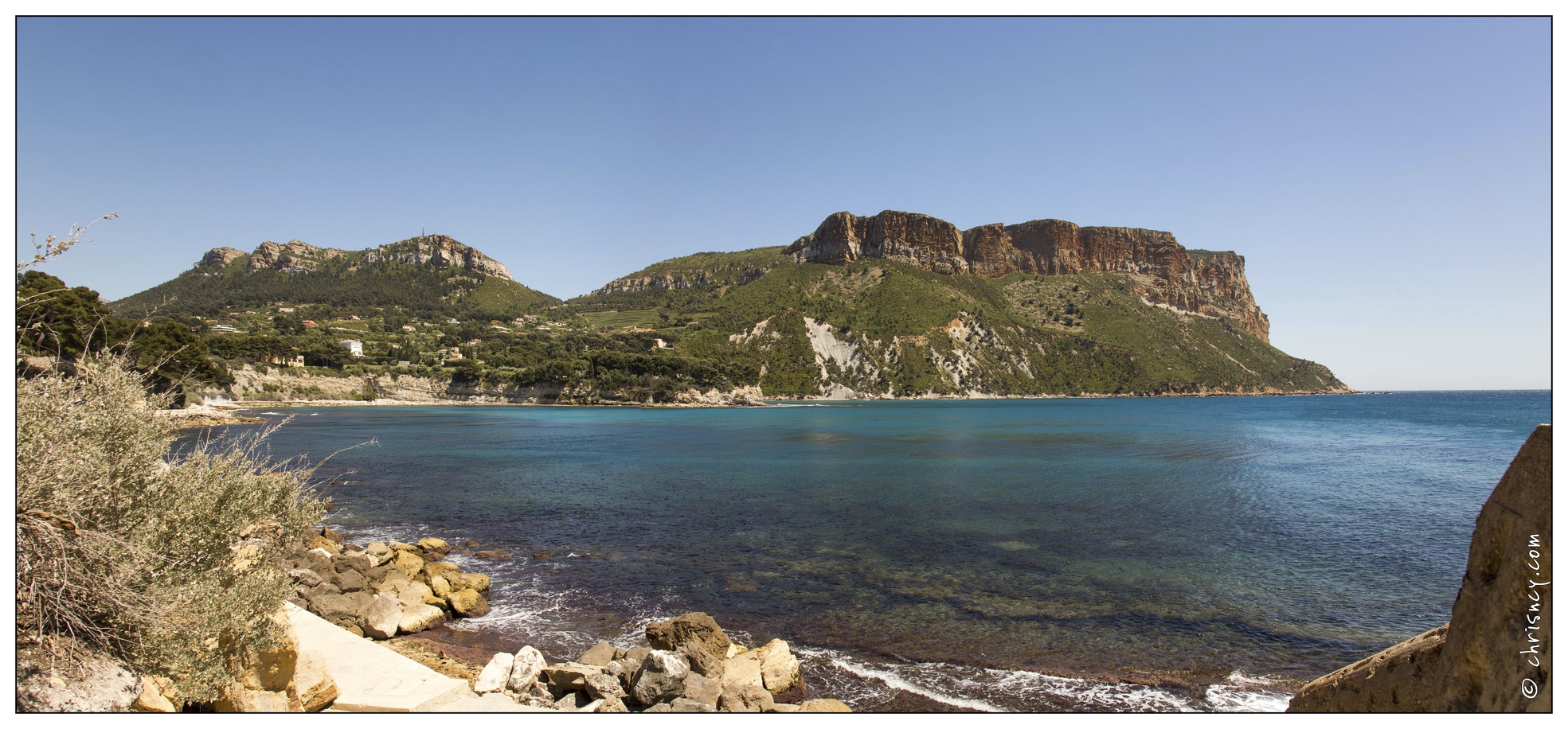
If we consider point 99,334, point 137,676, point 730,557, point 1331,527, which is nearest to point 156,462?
point 137,676

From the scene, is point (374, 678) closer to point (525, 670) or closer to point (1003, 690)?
point (525, 670)

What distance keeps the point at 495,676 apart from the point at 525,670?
34cm

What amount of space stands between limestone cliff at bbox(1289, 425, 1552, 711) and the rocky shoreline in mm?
5414

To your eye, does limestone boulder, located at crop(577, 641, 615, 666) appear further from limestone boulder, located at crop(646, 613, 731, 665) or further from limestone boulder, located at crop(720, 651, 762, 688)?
limestone boulder, located at crop(720, 651, 762, 688)

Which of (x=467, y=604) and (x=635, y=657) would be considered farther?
(x=467, y=604)

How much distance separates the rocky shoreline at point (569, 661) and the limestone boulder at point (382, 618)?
0.02 m

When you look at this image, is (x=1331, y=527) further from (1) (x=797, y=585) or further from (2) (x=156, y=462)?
(2) (x=156, y=462)

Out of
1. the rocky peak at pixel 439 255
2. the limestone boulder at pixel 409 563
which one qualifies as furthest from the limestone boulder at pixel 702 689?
the rocky peak at pixel 439 255

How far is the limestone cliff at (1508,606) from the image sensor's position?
3.56 m

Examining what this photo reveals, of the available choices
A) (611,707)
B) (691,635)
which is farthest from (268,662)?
(691,635)

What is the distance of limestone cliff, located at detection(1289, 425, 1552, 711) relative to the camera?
11.7 feet

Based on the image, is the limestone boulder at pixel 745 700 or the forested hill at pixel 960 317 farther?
the forested hill at pixel 960 317

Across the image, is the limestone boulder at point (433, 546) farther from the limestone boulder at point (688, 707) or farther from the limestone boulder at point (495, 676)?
the limestone boulder at point (688, 707)

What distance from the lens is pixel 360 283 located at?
170 metres
